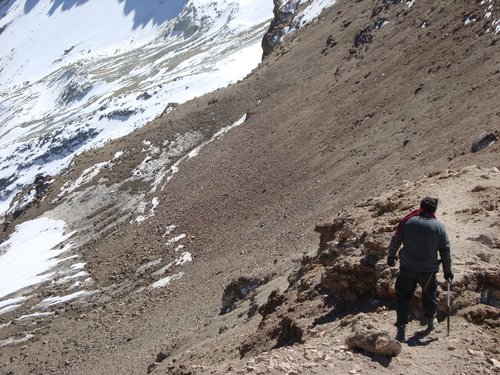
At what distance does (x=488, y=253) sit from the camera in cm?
1005

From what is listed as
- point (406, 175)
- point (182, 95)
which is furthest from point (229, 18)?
point (406, 175)

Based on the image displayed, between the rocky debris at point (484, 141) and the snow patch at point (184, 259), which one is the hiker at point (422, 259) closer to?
the rocky debris at point (484, 141)

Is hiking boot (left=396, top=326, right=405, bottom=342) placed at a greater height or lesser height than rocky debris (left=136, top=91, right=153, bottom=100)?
lesser

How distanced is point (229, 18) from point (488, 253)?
12506 cm

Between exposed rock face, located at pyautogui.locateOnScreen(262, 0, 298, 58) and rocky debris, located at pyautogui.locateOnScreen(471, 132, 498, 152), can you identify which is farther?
exposed rock face, located at pyautogui.locateOnScreen(262, 0, 298, 58)

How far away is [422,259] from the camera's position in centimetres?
875

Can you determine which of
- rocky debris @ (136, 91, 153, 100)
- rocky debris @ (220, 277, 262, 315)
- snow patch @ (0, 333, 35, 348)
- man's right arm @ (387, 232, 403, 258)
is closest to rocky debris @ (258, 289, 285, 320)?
man's right arm @ (387, 232, 403, 258)

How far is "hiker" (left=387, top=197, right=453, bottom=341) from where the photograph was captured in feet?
28.4

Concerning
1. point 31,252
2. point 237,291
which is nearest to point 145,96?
point 31,252

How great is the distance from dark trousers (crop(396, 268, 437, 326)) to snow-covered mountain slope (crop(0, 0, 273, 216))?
222ft

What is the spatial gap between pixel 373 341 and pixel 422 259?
1.32m

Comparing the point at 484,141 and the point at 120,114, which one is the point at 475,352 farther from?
the point at 120,114

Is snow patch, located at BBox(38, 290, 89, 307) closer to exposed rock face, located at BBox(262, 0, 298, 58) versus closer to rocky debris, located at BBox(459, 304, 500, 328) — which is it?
rocky debris, located at BBox(459, 304, 500, 328)

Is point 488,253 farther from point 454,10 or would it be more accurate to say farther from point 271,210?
point 454,10
